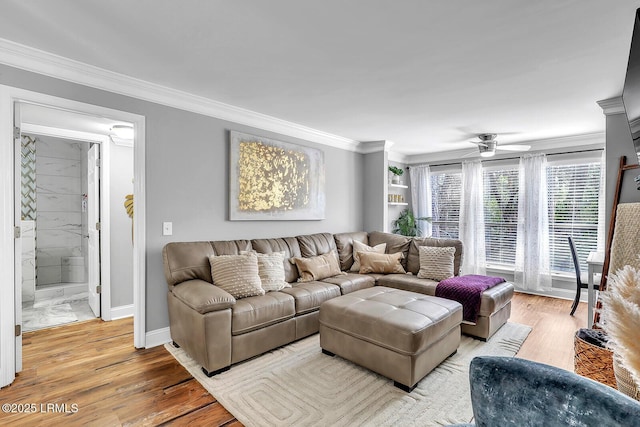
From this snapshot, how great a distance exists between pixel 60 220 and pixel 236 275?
4.46m

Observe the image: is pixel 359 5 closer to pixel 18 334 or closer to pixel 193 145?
pixel 193 145

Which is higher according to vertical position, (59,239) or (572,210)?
(572,210)

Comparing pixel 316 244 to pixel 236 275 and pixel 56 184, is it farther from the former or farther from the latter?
pixel 56 184

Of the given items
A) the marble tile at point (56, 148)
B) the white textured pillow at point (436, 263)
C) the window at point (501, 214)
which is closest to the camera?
the white textured pillow at point (436, 263)

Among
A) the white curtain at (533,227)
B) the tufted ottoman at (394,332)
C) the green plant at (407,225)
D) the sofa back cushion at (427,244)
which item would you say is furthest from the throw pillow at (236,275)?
the white curtain at (533,227)

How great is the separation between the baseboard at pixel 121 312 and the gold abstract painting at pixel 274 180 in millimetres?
1766

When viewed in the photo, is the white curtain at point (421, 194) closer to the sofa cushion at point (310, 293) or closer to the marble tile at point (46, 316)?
the sofa cushion at point (310, 293)

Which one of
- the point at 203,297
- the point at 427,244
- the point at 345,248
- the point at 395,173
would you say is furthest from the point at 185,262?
the point at 395,173

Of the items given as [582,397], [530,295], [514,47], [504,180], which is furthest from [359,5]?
[530,295]

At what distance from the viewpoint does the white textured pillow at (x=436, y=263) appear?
388 centimetres

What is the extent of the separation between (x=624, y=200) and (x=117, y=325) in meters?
5.42

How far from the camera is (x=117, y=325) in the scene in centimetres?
356

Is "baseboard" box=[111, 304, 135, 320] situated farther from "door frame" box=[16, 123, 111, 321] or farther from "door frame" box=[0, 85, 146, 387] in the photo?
"door frame" box=[0, 85, 146, 387]

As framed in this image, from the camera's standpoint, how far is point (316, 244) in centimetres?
423
